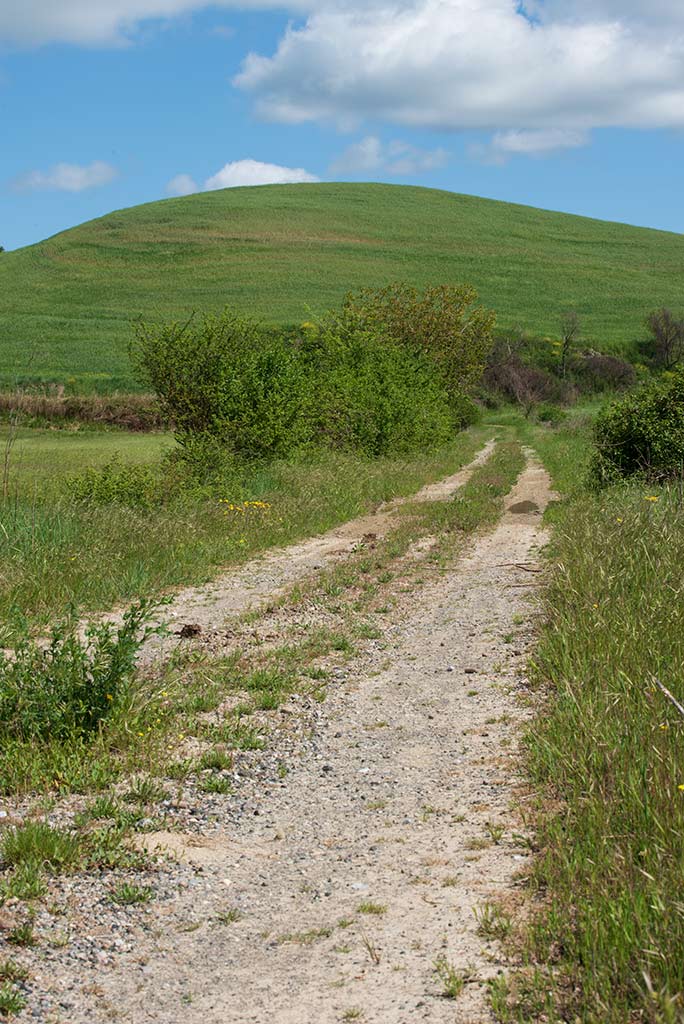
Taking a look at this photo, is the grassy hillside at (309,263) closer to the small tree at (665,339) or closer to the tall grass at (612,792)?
the small tree at (665,339)

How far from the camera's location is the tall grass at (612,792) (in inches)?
126

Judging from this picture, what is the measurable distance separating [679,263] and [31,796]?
109 meters

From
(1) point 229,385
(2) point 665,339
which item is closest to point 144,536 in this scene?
(1) point 229,385

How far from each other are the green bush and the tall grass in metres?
7.70

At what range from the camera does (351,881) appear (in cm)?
423

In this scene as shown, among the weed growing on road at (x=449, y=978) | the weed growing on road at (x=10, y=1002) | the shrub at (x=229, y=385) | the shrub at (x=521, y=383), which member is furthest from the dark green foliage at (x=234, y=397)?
the shrub at (x=521, y=383)

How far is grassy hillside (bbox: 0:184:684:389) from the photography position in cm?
7825

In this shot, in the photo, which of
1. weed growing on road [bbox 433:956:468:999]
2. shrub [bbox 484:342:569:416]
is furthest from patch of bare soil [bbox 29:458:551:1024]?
shrub [bbox 484:342:569:416]

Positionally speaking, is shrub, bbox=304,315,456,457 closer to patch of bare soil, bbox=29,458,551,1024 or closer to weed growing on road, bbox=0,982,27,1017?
patch of bare soil, bbox=29,458,551,1024

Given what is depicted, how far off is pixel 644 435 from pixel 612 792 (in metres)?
12.9

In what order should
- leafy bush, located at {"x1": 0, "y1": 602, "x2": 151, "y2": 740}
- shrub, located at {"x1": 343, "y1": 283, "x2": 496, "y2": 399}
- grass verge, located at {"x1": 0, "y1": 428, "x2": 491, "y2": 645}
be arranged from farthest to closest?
shrub, located at {"x1": 343, "y1": 283, "x2": 496, "y2": 399}
grass verge, located at {"x1": 0, "y1": 428, "x2": 491, "y2": 645}
leafy bush, located at {"x1": 0, "y1": 602, "x2": 151, "y2": 740}

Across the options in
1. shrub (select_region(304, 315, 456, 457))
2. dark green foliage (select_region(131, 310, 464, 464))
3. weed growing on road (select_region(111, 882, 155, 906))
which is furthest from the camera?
shrub (select_region(304, 315, 456, 457))

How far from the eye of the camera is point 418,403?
29.9 meters

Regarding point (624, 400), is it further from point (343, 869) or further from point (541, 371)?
point (541, 371)
